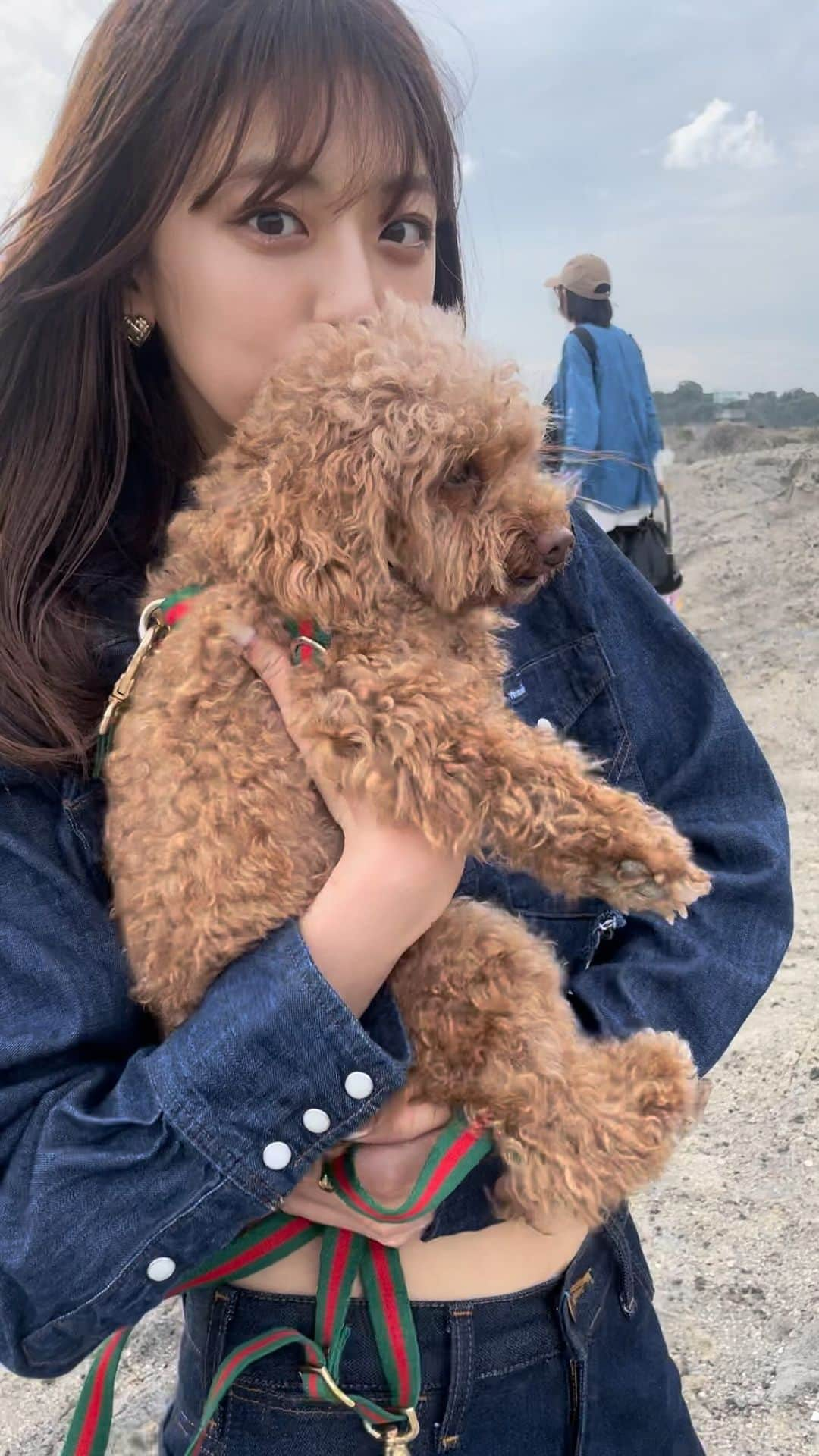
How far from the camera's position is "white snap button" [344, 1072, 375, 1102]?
129 centimetres

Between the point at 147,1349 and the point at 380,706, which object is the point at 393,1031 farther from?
the point at 147,1349

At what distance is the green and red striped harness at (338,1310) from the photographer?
4.25ft

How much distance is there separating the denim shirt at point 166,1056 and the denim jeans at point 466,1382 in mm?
142

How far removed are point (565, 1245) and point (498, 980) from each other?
0.38 metres

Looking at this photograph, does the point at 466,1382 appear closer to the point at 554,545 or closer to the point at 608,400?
the point at 554,545

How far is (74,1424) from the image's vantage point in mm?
1368

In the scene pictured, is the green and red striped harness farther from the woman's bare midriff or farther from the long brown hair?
the long brown hair

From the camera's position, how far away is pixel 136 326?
1.59 metres

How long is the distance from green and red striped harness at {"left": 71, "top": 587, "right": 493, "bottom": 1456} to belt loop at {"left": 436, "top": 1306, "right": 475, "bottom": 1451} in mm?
50

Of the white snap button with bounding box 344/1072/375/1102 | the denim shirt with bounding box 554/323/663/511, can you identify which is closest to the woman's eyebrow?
the white snap button with bounding box 344/1072/375/1102

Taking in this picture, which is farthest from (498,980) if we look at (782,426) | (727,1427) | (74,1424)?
(782,426)

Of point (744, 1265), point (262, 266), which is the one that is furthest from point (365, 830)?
point (744, 1265)

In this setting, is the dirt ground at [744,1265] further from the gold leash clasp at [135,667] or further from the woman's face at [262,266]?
the woman's face at [262,266]

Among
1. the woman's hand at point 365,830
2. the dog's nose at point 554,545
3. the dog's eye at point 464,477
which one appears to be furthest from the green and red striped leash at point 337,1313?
the dog's eye at point 464,477
